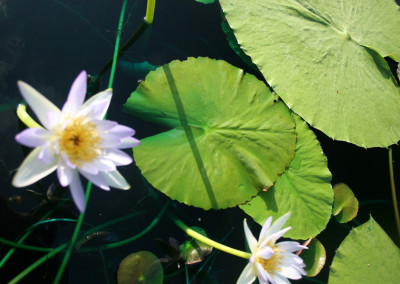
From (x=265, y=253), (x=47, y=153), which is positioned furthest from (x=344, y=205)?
(x=47, y=153)

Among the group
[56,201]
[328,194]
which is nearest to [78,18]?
[56,201]

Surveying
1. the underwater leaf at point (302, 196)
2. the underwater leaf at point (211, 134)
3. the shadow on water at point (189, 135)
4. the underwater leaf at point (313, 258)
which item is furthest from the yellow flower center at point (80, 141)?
the underwater leaf at point (313, 258)

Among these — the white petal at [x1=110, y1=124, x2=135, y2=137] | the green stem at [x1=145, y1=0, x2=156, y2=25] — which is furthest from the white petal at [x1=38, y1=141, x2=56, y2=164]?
the green stem at [x1=145, y1=0, x2=156, y2=25]

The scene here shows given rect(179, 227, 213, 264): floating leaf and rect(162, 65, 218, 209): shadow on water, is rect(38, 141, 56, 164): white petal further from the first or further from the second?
rect(179, 227, 213, 264): floating leaf

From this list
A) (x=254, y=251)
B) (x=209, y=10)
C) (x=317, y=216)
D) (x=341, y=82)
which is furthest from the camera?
(x=209, y=10)

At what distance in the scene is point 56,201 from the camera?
175 centimetres

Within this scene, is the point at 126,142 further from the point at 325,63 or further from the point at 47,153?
the point at 325,63

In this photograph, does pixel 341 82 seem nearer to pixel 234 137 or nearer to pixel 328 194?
pixel 328 194

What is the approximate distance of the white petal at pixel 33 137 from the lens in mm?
929

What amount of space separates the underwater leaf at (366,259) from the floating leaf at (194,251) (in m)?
0.85

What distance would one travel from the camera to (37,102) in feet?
3.44

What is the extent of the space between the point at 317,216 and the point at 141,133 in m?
1.32

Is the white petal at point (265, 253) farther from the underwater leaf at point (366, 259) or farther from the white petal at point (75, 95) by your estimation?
the white petal at point (75, 95)

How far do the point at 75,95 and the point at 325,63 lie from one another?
1672mm
